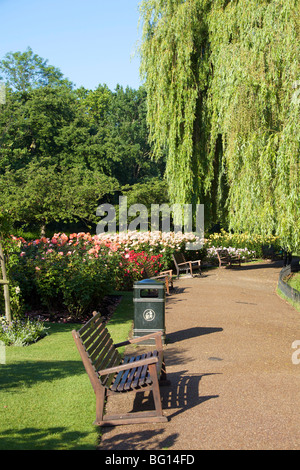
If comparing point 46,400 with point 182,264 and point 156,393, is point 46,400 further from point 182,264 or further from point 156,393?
point 182,264

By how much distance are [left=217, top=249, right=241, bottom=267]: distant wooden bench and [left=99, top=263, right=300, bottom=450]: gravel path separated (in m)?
9.58

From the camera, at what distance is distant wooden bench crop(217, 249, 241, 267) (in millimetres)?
21800

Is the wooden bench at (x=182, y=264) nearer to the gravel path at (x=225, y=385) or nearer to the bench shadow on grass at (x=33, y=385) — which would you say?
the gravel path at (x=225, y=385)

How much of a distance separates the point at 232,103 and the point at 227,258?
11046 millimetres

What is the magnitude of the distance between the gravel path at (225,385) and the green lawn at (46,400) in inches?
12.7

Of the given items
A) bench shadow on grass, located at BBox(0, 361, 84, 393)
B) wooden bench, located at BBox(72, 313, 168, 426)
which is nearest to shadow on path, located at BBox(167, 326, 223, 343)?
bench shadow on grass, located at BBox(0, 361, 84, 393)

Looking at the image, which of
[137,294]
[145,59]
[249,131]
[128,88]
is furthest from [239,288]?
[128,88]

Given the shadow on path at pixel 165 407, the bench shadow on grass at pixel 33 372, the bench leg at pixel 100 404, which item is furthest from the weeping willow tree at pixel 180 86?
the bench leg at pixel 100 404

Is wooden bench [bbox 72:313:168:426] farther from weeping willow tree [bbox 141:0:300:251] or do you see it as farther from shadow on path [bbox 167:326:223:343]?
weeping willow tree [bbox 141:0:300:251]

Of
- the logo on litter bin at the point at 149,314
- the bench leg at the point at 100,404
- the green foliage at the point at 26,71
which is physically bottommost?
the bench leg at the point at 100,404

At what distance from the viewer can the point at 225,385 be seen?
19.2ft

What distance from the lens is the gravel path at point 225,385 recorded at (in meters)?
4.32

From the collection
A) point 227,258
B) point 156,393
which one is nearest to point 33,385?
point 156,393
